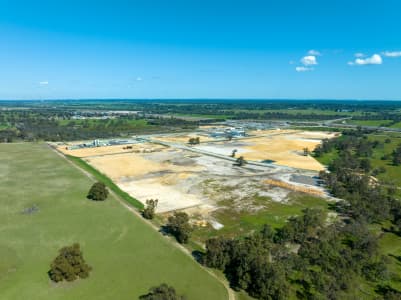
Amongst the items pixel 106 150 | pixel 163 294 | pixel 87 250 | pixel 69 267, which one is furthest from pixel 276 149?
pixel 69 267

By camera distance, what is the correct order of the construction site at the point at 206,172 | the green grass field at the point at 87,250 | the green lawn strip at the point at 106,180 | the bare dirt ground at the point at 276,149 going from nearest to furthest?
the green grass field at the point at 87,250, the green lawn strip at the point at 106,180, the construction site at the point at 206,172, the bare dirt ground at the point at 276,149

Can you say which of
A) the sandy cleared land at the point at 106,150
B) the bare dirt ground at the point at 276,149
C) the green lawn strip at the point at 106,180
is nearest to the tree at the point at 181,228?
the green lawn strip at the point at 106,180

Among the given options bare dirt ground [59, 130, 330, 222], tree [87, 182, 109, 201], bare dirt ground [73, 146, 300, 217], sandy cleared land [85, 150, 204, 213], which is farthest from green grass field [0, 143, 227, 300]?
bare dirt ground [59, 130, 330, 222]

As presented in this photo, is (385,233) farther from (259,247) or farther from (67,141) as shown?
(67,141)

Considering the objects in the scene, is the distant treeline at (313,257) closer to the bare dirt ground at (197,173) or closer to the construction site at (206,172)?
the construction site at (206,172)

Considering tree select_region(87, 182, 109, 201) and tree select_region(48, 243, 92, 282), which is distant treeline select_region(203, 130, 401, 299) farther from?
tree select_region(87, 182, 109, 201)

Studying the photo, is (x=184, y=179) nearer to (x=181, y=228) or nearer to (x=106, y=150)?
(x=181, y=228)
